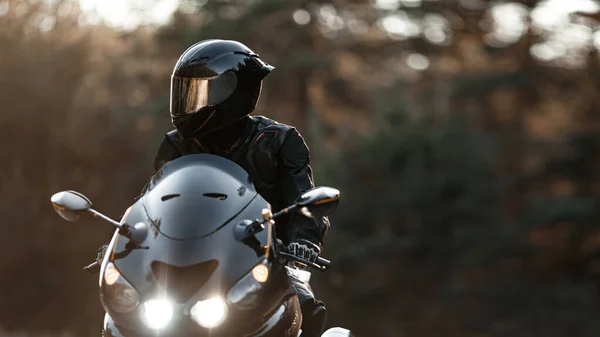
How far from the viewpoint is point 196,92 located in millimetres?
4488

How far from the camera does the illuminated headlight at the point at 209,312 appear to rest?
3.36 meters

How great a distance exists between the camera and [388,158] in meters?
20.2

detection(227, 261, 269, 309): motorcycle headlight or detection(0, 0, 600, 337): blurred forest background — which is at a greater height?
detection(0, 0, 600, 337): blurred forest background

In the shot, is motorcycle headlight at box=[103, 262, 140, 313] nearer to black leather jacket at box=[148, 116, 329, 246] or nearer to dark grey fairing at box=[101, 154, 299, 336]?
dark grey fairing at box=[101, 154, 299, 336]

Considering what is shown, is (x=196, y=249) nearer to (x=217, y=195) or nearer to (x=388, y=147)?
(x=217, y=195)

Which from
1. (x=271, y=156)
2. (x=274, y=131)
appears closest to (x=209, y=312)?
(x=271, y=156)

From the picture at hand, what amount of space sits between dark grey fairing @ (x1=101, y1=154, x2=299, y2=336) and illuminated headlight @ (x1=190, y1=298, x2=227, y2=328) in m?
0.02

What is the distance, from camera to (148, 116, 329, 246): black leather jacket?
15.9 feet

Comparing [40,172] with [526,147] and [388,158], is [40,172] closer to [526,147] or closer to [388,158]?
[388,158]

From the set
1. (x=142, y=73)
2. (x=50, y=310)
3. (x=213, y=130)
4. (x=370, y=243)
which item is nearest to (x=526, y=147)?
(x=370, y=243)

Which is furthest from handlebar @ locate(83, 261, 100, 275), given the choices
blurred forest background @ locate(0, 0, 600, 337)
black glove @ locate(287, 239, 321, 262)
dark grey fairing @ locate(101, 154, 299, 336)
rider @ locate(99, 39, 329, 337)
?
blurred forest background @ locate(0, 0, 600, 337)

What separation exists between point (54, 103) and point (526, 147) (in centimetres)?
931

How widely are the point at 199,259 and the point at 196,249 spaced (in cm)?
4

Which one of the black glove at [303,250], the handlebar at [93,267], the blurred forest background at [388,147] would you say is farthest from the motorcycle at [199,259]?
the blurred forest background at [388,147]
